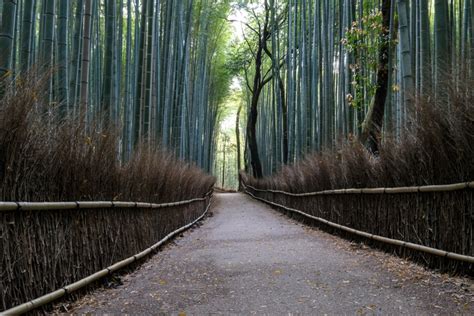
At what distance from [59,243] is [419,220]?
2528 millimetres

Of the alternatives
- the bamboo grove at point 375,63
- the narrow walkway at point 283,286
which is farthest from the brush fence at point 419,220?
the bamboo grove at point 375,63

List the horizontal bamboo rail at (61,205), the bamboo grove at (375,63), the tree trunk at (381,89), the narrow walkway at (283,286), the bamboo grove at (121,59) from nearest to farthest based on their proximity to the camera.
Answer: the horizontal bamboo rail at (61,205), the narrow walkway at (283,286), the bamboo grove at (121,59), the bamboo grove at (375,63), the tree trunk at (381,89)

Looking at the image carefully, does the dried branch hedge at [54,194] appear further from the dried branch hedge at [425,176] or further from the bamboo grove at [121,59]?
the dried branch hedge at [425,176]

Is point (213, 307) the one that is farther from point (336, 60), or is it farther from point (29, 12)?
point (336, 60)

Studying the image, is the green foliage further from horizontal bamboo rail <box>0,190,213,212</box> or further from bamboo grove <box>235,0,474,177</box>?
horizontal bamboo rail <box>0,190,213,212</box>

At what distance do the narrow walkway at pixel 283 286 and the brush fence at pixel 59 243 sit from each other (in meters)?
0.22

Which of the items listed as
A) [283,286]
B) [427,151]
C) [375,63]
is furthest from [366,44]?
[283,286]

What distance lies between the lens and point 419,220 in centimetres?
334

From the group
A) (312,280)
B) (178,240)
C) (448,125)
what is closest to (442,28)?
(448,125)

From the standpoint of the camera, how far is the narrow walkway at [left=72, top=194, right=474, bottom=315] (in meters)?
2.47

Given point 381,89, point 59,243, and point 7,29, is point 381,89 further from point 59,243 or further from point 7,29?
point 59,243

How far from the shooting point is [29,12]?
3611 mm

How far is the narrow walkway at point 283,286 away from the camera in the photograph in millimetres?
2469

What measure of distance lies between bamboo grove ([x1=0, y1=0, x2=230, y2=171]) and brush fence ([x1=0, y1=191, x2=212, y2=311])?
2.04ft
